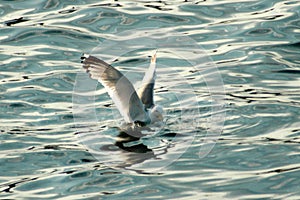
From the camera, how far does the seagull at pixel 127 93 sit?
10.5 meters

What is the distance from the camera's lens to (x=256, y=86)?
1249 centimetres

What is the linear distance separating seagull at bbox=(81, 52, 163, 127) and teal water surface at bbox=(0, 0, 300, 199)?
0.91 feet

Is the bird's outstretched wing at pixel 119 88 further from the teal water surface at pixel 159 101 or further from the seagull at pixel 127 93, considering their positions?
the teal water surface at pixel 159 101

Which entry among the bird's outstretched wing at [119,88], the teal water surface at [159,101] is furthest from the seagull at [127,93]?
the teal water surface at [159,101]

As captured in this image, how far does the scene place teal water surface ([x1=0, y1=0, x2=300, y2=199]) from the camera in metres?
9.69

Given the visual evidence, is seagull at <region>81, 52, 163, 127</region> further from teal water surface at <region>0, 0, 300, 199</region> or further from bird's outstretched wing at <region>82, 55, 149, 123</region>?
teal water surface at <region>0, 0, 300, 199</region>

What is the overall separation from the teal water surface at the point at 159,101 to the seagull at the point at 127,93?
28 cm

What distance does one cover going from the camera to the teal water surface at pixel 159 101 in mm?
9688

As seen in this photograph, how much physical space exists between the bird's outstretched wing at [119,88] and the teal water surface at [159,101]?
1.11 ft

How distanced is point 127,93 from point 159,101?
1.56 meters

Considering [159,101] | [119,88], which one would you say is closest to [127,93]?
[119,88]

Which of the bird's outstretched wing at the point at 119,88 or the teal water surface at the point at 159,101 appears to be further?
the bird's outstretched wing at the point at 119,88

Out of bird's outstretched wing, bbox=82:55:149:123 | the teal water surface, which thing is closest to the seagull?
bird's outstretched wing, bbox=82:55:149:123

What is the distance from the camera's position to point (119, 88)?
10672mm
